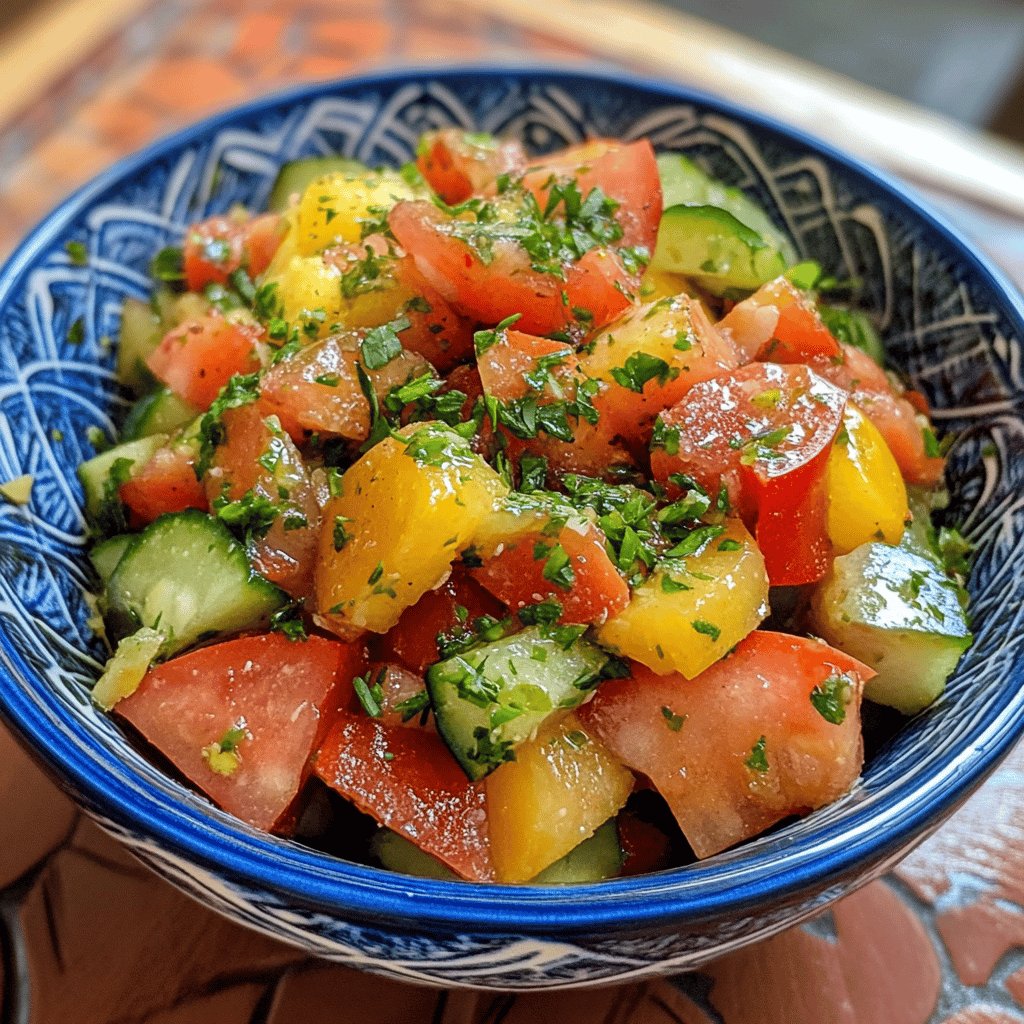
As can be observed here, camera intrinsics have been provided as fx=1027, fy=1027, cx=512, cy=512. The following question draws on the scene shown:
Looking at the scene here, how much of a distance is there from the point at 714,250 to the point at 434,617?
2.74ft

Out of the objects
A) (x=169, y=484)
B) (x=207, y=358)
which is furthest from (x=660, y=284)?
(x=169, y=484)

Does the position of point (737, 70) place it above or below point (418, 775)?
above

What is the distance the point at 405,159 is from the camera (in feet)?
8.29

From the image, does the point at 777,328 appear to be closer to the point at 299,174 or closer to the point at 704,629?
the point at 704,629

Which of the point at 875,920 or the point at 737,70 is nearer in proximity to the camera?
the point at 875,920

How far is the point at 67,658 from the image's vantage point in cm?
152

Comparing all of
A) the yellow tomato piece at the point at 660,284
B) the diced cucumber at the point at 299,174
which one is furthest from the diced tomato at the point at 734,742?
the diced cucumber at the point at 299,174

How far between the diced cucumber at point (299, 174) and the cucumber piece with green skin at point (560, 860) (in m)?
1.43

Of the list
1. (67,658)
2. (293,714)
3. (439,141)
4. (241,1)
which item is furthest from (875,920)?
(241,1)

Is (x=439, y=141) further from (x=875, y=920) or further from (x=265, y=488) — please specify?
(x=875, y=920)

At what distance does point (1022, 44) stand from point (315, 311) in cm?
615

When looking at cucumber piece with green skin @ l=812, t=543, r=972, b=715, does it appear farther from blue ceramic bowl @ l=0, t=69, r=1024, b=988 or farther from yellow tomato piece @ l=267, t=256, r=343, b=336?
yellow tomato piece @ l=267, t=256, r=343, b=336

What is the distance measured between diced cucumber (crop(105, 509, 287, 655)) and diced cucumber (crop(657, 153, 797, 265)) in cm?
104

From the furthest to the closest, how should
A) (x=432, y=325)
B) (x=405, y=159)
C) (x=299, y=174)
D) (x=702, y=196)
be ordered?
(x=405, y=159) < (x=299, y=174) < (x=702, y=196) < (x=432, y=325)
